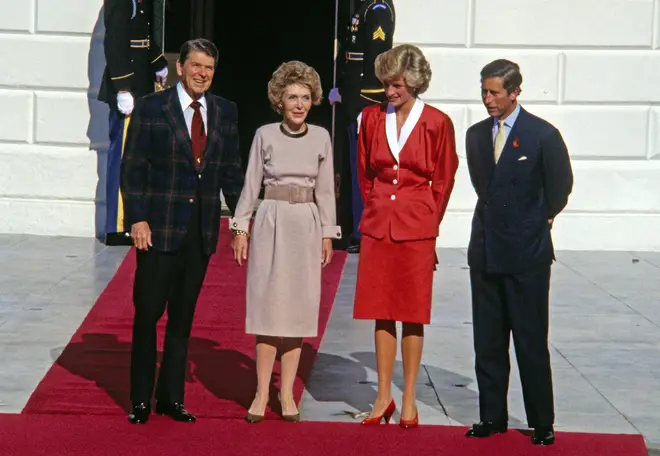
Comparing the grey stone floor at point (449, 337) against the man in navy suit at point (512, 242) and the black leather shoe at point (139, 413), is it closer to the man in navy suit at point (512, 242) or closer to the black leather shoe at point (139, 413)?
the man in navy suit at point (512, 242)

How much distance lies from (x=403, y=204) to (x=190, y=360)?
208 centimetres

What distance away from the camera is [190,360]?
8547 mm

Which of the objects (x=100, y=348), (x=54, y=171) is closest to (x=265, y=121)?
(x=54, y=171)

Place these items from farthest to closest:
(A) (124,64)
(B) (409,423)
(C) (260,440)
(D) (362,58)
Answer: (D) (362,58), (A) (124,64), (B) (409,423), (C) (260,440)

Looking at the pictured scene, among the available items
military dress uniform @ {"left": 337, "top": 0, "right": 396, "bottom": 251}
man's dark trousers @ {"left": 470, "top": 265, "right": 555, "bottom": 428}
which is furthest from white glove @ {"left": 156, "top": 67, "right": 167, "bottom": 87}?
man's dark trousers @ {"left": 470, "top": 265, "right": 555, "bottom": 428}

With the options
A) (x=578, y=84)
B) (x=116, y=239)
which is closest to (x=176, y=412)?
(x=116, y=239)

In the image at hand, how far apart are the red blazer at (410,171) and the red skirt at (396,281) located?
66 millimetres

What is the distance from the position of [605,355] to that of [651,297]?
85.9 inches

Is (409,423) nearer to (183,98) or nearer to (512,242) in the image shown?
(512,242)

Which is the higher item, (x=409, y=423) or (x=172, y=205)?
(x=172, y=205)

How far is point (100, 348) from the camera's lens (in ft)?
28.9

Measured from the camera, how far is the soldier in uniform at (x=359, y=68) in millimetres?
12172

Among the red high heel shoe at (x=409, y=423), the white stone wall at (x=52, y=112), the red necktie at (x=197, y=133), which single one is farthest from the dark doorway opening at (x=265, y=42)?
the red high heel shoe at (x=409, y=423)

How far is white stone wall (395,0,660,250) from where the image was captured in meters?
12.9
